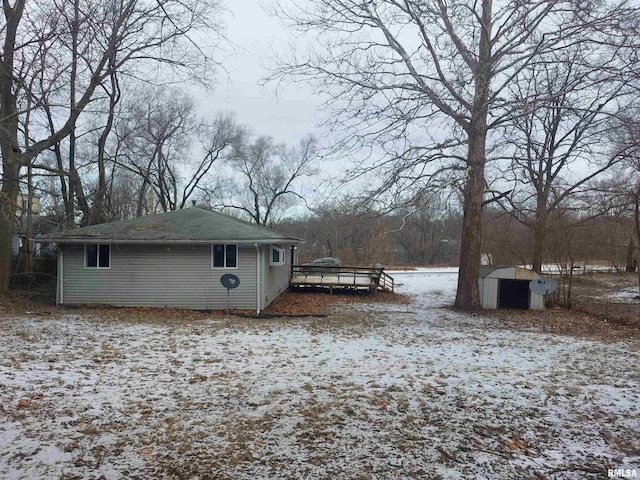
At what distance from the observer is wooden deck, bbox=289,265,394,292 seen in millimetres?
20906

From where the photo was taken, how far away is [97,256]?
14.2 m

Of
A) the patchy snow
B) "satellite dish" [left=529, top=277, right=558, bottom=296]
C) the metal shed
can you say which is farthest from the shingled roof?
the patchy snow

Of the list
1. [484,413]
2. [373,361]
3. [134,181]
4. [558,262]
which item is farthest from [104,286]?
[134,181]

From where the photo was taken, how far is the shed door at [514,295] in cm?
1650

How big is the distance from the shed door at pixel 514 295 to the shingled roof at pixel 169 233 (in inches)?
330

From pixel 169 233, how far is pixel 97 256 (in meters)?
2.49

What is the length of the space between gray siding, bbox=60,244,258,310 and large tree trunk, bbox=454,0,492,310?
7085 millimetres

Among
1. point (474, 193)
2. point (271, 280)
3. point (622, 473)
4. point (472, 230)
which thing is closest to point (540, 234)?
point (472, 230)

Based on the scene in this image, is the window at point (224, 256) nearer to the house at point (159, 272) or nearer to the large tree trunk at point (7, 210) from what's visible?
the house at point (159, 272)

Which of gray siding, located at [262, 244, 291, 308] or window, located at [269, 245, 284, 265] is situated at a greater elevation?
window, located at [269, 245, 284, 265]

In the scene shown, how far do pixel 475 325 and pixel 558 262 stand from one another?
741 centimetres

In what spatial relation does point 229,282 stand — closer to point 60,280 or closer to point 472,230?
point 60,280

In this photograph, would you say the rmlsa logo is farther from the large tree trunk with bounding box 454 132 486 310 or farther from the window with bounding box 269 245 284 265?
the window with bounding box 269 245 284 265

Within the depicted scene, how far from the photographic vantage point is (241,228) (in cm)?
1445
